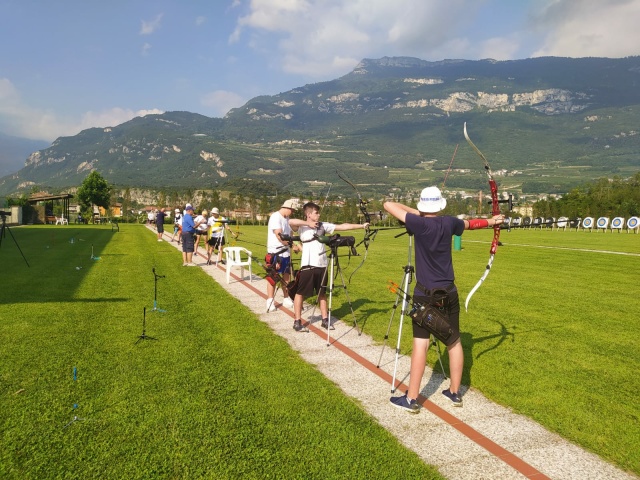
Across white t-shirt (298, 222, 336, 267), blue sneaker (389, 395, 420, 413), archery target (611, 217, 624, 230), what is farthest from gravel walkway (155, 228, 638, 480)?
archery target (611, 217, 624, 230)

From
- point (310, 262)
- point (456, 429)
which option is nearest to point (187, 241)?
point (310, 262)

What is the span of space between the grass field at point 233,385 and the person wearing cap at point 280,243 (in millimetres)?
1144

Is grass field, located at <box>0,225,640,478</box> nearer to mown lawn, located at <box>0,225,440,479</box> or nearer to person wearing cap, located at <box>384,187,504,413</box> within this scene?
mown lawn, located at <box>0,225,440,479</box>

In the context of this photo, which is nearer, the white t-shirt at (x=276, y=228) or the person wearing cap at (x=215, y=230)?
the white t-shirt at (x=276, y=228)

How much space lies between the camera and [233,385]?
5.76 metres

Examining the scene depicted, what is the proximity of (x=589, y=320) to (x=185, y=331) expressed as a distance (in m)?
8.22

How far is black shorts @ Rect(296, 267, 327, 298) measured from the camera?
330 inches

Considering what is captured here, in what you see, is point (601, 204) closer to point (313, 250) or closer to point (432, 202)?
point (313, 250)

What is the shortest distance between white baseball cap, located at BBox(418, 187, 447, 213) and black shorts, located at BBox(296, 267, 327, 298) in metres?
3.38

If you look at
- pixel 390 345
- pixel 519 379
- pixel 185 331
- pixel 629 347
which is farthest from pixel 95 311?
pixel 629 347

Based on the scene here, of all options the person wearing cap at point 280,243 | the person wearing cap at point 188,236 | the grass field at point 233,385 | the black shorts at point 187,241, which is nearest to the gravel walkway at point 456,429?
the grass field at point 233,385

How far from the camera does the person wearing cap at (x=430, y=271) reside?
5.12 m

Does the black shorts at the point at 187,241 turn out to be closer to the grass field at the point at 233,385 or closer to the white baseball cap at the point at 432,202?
the grass field at the point at 233,385

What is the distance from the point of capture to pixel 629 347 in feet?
25.3
